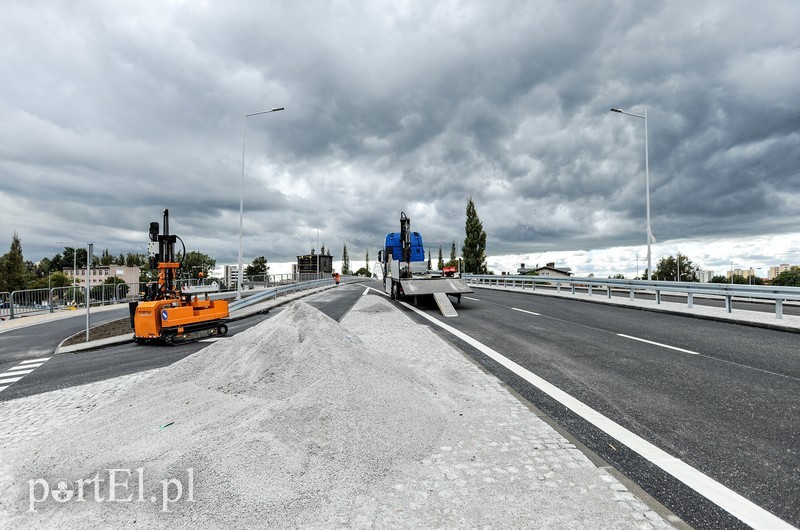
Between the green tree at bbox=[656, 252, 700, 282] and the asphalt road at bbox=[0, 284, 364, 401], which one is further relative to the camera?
the green tree at bbox=[656, 252, 700, 282]

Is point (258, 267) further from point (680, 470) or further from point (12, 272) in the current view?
point (680, 470)

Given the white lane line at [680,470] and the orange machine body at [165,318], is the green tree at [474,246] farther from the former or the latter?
the white lane line at [680,470]

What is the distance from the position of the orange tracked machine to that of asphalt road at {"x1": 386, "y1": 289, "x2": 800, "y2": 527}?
7.00 metres

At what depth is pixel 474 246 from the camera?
63688mm

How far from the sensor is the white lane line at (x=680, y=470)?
2459 mm

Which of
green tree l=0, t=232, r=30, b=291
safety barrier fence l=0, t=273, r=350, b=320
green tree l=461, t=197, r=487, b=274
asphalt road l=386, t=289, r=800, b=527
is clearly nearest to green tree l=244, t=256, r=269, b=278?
green tree l=0, t=232, r=30, b=291

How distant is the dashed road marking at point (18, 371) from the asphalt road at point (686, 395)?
888 centimetres

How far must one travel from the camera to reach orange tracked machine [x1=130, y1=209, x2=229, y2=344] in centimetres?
1008

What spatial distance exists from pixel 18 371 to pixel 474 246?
59622 mm

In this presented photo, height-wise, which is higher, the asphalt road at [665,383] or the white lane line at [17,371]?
the asphalt road at [665,383]

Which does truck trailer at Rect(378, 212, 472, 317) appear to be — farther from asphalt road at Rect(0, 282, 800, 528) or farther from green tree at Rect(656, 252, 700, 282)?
green tree at Rect(656, 252, 700, 282)

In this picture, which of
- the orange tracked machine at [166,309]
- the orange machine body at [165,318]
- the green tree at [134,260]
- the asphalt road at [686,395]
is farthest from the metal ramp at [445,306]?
the green tree at [134,260]

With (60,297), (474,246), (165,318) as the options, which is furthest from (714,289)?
(474,246)

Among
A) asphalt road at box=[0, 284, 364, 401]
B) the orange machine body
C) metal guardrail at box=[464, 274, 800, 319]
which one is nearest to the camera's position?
asphalt road at box=[0, 284, 364, 401]
